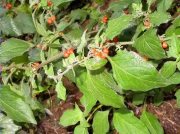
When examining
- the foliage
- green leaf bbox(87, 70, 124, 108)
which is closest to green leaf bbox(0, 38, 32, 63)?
the foliage

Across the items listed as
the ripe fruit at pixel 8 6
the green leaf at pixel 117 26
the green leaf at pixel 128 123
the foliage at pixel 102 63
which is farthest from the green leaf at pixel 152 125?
the ripe fruit at pixel 8 6

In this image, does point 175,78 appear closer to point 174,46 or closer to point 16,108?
point 174,46

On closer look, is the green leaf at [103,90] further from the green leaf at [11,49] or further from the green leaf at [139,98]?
the green leaf at [139,98]

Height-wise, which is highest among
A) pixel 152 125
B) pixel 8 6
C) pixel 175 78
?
pixel 8 6

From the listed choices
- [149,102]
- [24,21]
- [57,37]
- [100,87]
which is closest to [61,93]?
[100,87]

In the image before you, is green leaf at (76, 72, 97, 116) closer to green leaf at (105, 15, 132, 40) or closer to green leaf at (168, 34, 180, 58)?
green leaf at (105, 15, 132, 40)

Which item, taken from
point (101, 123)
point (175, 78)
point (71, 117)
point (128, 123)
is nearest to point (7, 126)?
point (71, 117)
